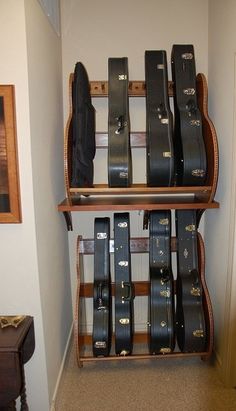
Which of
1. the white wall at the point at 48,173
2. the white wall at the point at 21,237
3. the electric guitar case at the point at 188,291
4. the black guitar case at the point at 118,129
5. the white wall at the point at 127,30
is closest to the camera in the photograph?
the white wall at the point at 21,237

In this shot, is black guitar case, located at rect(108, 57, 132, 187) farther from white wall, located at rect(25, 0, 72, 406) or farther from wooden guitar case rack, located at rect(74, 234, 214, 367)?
wooden guitar case rack, located at rect(74, 234, 214, 367)

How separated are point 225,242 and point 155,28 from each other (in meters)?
1.57

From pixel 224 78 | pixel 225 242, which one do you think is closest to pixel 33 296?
pixel 225 242

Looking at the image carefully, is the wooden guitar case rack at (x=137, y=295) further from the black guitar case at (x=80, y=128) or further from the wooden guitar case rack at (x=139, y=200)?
the black guitar case at (x=80, y=128)

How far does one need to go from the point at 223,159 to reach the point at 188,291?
88cm

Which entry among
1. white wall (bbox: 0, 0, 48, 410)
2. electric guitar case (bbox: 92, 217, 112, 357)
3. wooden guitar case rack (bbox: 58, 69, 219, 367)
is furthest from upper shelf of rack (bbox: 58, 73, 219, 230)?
white wall (bbox: 0, 0, 48, 410)

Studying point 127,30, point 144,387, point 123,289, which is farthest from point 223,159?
point 144,387

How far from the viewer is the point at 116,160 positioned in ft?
5.35

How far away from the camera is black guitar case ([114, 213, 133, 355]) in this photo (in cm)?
180

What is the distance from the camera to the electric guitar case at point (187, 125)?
1.65 metres

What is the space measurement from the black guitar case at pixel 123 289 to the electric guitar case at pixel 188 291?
33cm

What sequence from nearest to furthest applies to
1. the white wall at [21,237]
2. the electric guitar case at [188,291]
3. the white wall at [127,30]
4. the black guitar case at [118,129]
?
1. the white wall at [21,237]
2. the black guitar case at [118,129]
3. the electric guitar case at [188,291]
4. the white wall at [127,30]

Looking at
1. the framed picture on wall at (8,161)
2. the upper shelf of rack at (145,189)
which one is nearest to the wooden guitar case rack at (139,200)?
the upper shelf of rack at (145,189)

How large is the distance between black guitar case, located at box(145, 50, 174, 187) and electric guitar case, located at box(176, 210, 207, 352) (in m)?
0.40
